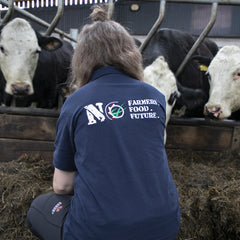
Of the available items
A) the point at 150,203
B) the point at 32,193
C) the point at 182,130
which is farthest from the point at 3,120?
the point at 150,203

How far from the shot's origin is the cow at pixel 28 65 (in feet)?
9.22

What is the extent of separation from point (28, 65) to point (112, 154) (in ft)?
7.66

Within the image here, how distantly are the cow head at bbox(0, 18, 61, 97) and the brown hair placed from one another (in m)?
1.73

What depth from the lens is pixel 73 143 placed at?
1.13 meters

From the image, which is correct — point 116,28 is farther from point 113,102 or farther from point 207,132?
point 207,132

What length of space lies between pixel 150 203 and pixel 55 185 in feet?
1.64

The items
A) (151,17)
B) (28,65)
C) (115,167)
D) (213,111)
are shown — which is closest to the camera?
(115,167)

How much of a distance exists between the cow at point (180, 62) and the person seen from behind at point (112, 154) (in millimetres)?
1845

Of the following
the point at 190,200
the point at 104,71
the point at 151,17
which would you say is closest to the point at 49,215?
the point at 104,71

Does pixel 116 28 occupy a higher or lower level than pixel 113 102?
higher

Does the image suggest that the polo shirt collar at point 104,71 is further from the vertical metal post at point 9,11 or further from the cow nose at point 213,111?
the vertical metal post at point 9,11

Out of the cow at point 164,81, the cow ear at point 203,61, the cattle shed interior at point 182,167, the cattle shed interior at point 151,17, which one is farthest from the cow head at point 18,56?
the cattle shed interior at point 151,17

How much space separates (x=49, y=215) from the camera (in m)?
1.23

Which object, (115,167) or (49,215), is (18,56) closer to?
(49,215)
